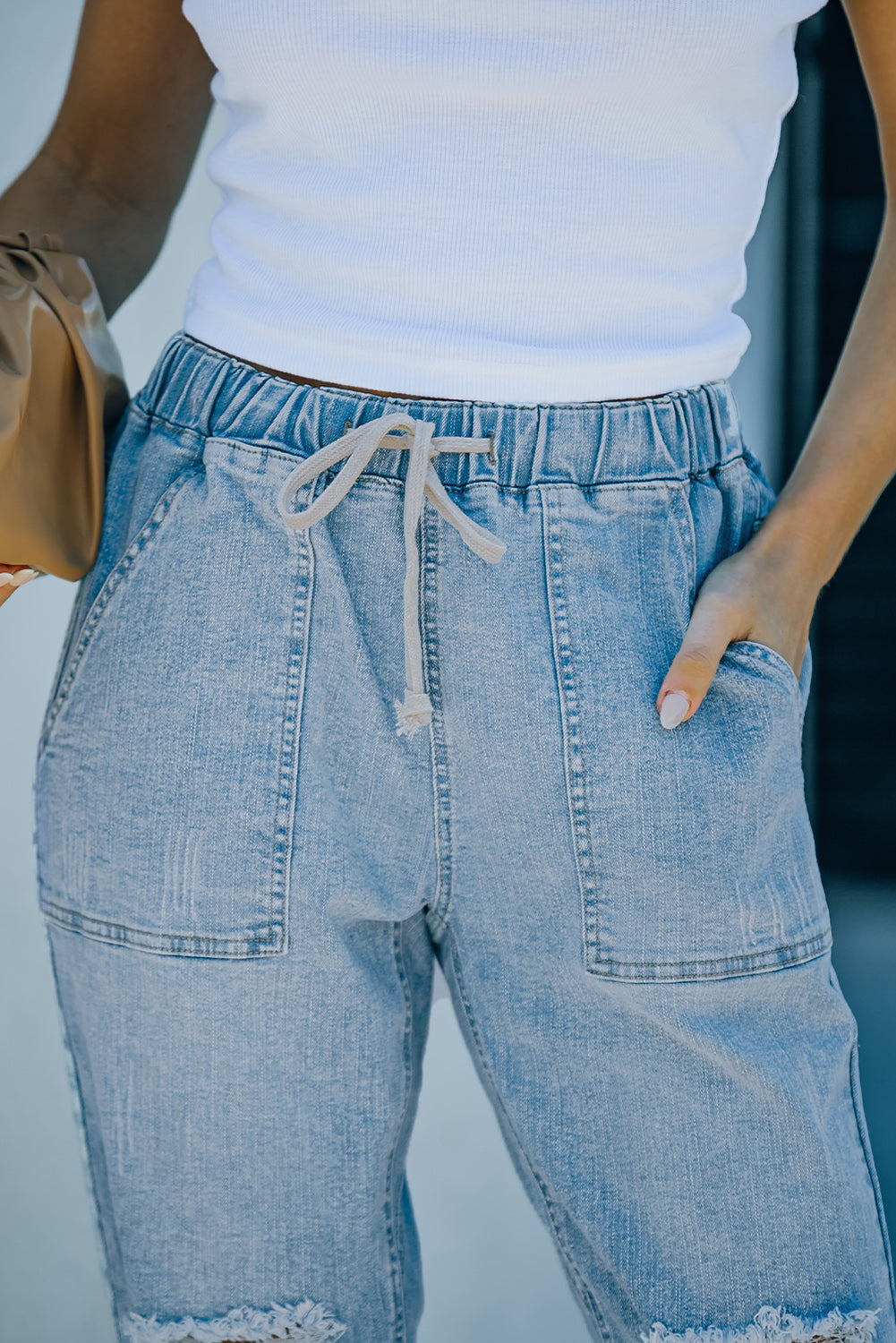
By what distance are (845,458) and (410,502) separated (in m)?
0.31

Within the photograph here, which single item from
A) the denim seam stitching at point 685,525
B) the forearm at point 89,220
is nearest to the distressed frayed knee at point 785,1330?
the denim seam stitching at point 685,525

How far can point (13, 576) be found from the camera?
28.9 inches

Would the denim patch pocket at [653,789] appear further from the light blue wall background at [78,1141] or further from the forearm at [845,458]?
the light blue wall background at [78,1141]

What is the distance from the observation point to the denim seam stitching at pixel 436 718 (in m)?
0.63

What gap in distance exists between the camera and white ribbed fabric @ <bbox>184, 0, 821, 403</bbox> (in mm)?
609

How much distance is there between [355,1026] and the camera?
2.11 ft

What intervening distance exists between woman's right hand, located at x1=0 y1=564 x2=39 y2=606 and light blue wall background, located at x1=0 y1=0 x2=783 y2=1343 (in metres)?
0.84

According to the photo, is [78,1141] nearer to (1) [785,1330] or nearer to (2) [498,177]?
(1) [785,1330]

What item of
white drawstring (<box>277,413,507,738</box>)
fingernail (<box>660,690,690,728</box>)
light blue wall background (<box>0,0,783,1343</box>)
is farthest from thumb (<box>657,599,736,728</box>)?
light blue wall background (<box>0,0,783,1343</box>)

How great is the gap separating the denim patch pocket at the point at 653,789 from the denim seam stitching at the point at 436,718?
2.6 inches

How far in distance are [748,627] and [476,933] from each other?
0.24m

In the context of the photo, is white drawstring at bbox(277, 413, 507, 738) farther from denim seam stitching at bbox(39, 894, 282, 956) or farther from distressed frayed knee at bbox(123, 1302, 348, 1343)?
distressed frayed knee at bbox(123, 1302, 348, 1343)

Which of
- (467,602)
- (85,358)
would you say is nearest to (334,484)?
(467,602)

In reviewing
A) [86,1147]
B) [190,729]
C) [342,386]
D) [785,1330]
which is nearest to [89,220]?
[342,386]
